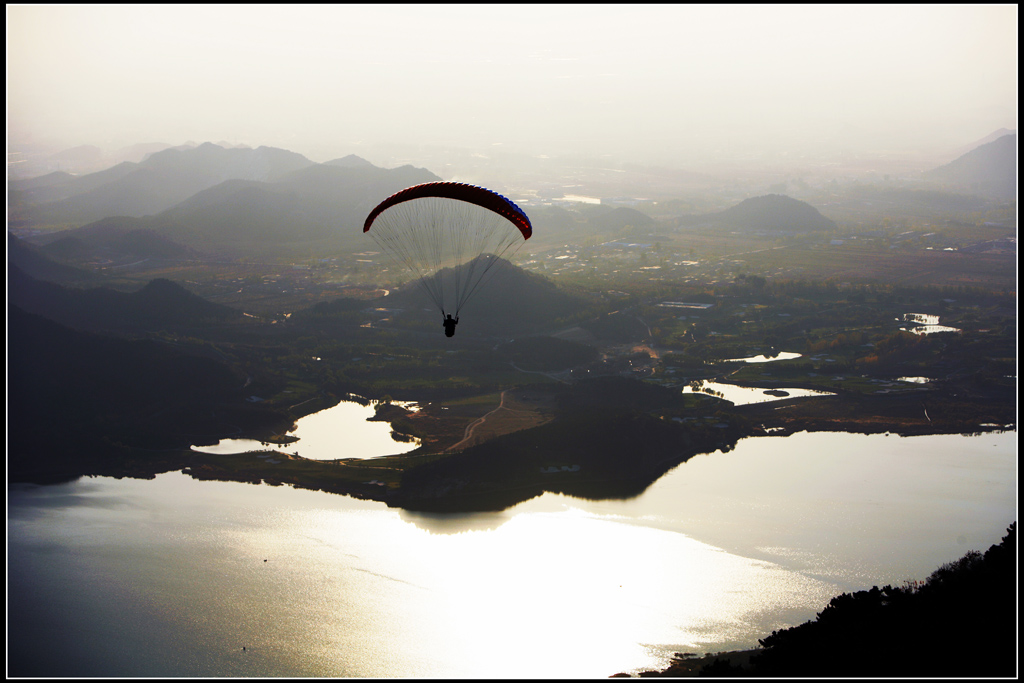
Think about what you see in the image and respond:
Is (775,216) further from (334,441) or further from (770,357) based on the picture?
(334,441)

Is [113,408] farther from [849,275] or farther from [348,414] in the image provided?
[849,275]

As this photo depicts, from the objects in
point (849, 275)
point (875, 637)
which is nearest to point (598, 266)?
point (849, 275)

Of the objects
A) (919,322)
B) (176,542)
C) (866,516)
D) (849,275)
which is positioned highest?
(849,275)

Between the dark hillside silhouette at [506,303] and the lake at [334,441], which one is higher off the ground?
the dark hillside silhouette at [506,303]

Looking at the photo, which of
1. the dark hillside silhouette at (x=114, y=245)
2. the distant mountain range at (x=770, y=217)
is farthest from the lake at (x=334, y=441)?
the distant mountain range at (x=770, y=217)

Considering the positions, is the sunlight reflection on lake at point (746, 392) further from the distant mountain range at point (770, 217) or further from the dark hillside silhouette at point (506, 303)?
the distant mountain range at point (770, 217)

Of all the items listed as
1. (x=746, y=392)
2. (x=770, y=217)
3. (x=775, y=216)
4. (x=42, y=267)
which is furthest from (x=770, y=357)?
(x=775, y=216)

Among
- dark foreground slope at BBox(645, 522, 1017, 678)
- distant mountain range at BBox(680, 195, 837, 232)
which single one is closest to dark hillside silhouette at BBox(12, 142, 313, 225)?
distant mountain range at BBox(680, 195, 837, 232)
